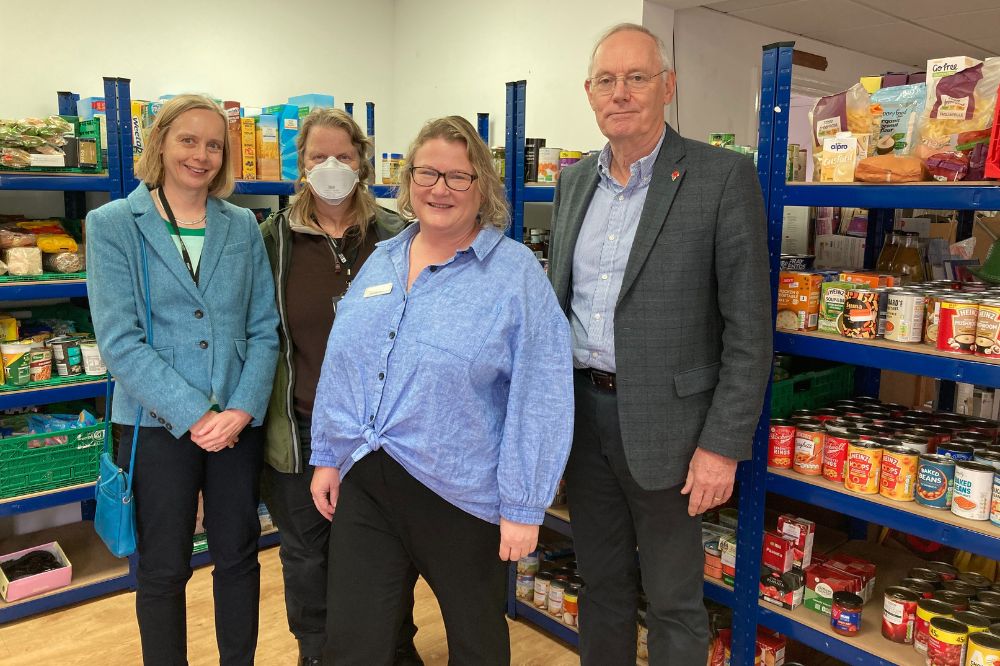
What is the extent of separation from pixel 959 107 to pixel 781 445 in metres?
1.04

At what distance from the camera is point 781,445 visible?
237 centimetres

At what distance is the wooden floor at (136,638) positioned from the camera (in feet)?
9.48

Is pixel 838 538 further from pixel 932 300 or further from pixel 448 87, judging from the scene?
pixel 448 87

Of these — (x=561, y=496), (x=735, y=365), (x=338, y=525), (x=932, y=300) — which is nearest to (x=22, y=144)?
(x=338, y=525)

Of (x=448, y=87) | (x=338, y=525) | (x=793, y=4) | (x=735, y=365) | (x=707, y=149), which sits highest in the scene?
(x=793, y=4)

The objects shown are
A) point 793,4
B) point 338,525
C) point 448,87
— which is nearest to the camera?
point 338,525

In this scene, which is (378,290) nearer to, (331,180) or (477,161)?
(477,161)

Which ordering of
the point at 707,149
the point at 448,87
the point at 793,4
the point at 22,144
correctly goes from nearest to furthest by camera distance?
the point at 707,149, the point at 22,144, the point at 793,4, the point at 448,87

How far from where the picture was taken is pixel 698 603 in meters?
2.12

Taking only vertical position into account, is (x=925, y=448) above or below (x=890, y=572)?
above

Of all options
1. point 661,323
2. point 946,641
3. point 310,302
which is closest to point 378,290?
point 310,302

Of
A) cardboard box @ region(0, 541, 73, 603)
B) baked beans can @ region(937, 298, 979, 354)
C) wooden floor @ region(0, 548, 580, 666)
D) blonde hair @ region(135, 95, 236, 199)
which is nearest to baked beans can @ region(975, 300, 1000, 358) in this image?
baked beans can @ region(937, 298, 979, 354)

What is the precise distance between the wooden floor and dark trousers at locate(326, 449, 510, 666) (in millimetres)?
1188

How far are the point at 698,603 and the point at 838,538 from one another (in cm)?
115
